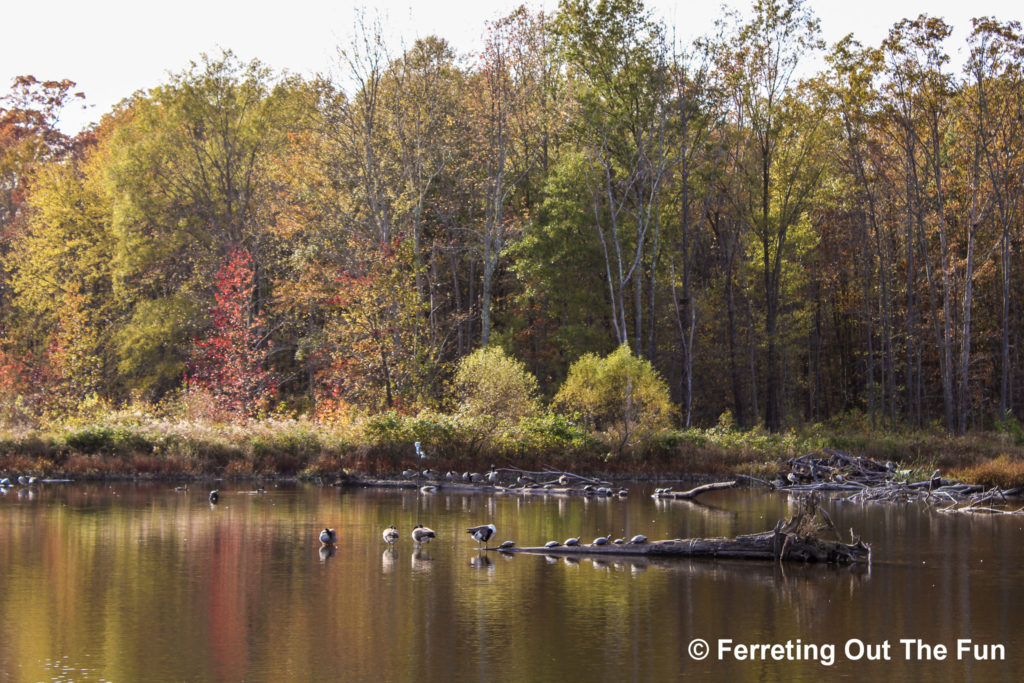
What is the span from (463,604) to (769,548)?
5727 mm

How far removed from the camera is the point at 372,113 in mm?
41375

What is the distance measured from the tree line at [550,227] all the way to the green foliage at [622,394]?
581cm

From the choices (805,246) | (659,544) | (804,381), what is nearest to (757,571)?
(659,544)

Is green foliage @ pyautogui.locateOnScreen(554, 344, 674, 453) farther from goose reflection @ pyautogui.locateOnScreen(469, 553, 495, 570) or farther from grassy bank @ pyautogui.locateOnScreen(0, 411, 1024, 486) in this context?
goose reflection @ pyautogui.locateOnScreen(469, 553, 495, 570)

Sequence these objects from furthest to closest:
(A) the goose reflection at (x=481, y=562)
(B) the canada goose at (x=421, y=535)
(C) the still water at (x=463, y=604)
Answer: (B) the canada goose at (x=421, y=535) < (A) the goose reflection at (x=481, y=562) < (C) the still water at (x=463, y=604)

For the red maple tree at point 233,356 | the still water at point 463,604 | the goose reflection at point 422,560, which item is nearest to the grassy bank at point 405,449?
the red maple tree at point 233,356

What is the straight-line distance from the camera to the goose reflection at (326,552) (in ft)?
58.2

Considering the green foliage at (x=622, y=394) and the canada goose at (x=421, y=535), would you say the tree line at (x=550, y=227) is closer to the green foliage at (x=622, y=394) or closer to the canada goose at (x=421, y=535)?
the green foliage at (x=622, y=394)

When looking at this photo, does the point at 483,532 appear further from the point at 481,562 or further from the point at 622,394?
the point at 622,394

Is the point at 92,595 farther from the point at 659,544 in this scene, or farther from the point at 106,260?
the point at 106,260

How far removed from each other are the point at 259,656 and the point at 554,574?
19.5ft

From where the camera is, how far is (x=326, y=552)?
18.2 meters

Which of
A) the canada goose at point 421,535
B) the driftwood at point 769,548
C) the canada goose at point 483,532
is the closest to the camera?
the driftwood at point 769,548

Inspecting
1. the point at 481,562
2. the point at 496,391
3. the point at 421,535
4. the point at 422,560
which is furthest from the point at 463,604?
the point at 496,391
